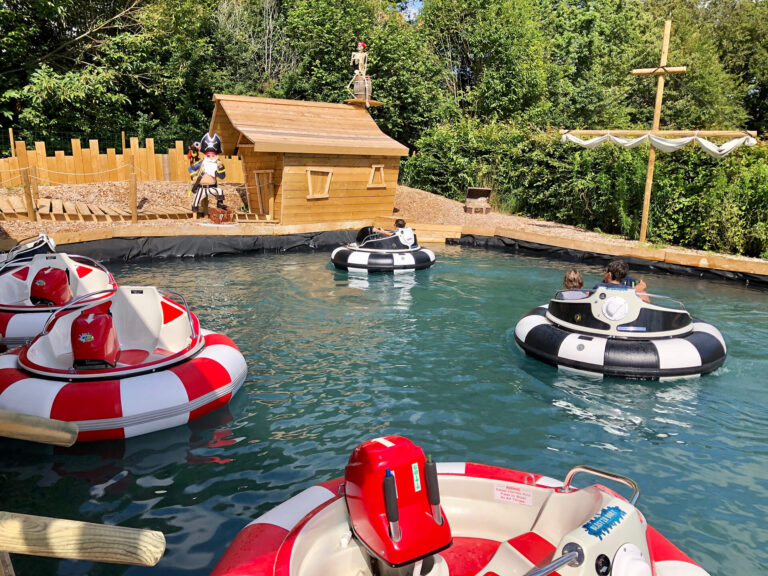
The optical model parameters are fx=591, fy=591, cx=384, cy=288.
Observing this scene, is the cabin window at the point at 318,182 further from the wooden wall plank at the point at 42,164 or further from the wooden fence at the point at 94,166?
the wooden wall plank at the point at 42,164

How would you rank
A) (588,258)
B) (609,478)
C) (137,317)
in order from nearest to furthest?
(609,478)
(137,317)
(588,258)

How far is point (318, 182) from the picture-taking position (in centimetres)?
1518

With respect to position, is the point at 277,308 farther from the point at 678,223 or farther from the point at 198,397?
the point at 678,223

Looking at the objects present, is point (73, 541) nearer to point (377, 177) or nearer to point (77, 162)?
point (377, 177)

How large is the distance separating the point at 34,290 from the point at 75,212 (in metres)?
7.97

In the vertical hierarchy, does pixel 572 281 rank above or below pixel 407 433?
above

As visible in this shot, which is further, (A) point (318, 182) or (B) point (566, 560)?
(A) point (318, 182)

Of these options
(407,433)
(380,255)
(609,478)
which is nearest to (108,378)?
(407,433)

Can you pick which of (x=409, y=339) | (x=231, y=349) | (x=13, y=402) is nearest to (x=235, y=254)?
(x=409, y=339)

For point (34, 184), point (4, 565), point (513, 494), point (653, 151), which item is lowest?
point (513, 494)

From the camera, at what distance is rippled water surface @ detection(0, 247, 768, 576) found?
4.02 meters

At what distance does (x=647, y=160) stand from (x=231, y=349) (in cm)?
1171

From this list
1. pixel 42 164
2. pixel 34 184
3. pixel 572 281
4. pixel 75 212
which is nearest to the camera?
pixel 572 281

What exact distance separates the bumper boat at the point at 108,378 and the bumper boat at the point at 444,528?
2.33m
